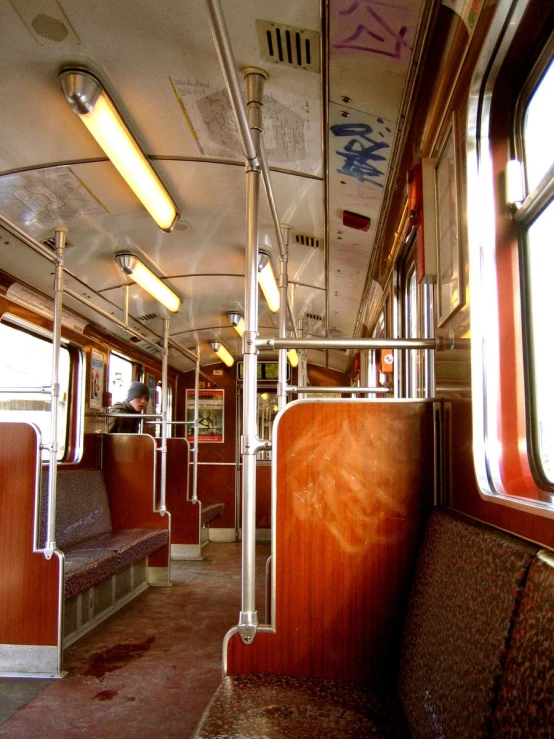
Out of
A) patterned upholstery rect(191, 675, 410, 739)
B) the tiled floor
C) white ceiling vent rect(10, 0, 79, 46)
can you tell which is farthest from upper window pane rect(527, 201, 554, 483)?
the tiled floor

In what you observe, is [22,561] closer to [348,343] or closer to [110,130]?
[110,130]

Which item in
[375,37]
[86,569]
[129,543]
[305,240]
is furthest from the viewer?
[129,543]

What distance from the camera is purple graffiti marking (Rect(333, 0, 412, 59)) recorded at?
2.06m

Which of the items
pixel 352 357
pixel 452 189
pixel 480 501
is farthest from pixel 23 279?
pixel 352 357

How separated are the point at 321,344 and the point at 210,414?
7.57m

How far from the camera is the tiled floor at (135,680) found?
2.72m

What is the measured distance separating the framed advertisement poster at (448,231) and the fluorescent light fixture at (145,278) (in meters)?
2.89

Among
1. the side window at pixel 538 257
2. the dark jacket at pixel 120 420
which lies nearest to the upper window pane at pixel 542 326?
the side window at pixel 538 257

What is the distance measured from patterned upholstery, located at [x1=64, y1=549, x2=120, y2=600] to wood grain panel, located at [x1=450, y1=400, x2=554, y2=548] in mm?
2621

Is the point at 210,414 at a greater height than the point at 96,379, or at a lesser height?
lesser

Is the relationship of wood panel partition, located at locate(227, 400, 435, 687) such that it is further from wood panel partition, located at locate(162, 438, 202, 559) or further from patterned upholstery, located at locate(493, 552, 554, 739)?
wood panel partition, located at locate(162, 438, 202, 559)

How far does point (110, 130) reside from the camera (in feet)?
9.04

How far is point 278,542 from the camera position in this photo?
2023 mm

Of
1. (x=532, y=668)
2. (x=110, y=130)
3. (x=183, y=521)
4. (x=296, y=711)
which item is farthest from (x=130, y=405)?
(x=532, y=668)
